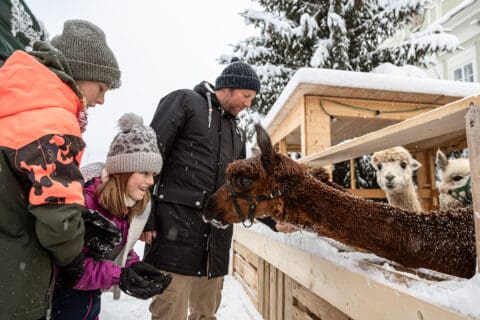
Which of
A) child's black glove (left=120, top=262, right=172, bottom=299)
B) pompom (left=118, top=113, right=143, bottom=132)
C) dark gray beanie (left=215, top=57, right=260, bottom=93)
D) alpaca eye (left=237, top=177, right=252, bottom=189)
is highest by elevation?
dark gray beanie (left=215, top=57, right=260, bottom=93)

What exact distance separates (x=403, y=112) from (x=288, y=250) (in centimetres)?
316

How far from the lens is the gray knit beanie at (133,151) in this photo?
6.74 ft

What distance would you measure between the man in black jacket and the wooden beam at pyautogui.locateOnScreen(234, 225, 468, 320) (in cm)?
60

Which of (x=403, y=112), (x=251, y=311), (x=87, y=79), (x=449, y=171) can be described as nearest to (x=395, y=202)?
(x=449, y=171)

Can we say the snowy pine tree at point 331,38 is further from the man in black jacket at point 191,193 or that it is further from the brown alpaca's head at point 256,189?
the brown alpaca's head at point 256,189

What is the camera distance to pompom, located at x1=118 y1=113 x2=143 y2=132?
7.25ft

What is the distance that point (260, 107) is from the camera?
12945mm

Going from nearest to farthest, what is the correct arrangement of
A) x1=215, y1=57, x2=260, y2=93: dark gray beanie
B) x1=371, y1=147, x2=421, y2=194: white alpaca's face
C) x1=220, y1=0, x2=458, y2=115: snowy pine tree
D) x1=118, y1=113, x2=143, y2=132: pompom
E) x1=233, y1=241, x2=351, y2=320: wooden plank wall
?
x1=118, y1=113, x2=143, y2=132: pompom, x1=233, y1=241, x2=351, y2=320: wooden plank wall, x1=215, y1=57, x2=260, y2=93: dark gray beanie, x1=371, y1=147, x2=421, y2=194: white alpaca's face, x1=220, y1=0, x2=458, y2=115: snowy pine tree

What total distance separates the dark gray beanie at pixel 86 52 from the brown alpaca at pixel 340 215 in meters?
0.88

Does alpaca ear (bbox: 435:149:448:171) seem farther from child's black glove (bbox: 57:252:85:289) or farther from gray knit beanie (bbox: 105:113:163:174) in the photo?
child's black glove (bbox: 57:252:85:289)

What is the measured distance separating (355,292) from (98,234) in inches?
52.8

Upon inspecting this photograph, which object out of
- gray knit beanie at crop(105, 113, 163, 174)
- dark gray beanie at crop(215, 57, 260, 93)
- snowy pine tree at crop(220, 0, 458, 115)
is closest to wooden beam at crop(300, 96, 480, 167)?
dark gray beanie at crop(215, 57, 260, 93)

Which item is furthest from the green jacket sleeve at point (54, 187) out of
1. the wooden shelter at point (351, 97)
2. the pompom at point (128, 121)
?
the wooden shelter at point (351, 97)

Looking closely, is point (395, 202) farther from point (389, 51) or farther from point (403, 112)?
point (389, 51)
